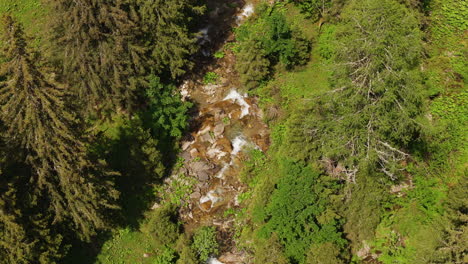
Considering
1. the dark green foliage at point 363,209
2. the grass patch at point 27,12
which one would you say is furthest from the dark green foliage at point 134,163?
the grass patch at point 27,12

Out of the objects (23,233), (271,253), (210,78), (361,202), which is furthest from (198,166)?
(23,233)

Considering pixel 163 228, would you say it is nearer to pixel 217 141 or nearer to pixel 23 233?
pixel 217 141

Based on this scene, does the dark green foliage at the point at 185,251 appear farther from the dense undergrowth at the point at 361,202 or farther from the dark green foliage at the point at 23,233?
the dark green foliage at the point at 23,233

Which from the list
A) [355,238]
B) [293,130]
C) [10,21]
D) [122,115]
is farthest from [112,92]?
[355,238]

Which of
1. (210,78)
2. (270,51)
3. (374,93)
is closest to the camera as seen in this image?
(374,93)

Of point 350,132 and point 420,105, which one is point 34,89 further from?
point 420,105

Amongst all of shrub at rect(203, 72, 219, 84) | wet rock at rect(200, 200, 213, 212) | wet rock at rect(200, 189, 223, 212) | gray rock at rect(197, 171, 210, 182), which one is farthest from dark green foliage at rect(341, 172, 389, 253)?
shrub at rect(203, 72, 219, 84)
